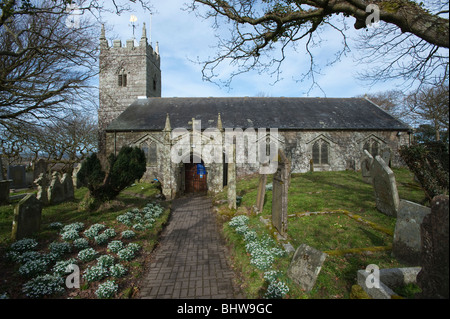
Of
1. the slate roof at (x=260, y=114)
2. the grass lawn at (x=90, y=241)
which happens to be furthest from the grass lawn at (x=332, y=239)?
the slate roof at (x=260, y=114)

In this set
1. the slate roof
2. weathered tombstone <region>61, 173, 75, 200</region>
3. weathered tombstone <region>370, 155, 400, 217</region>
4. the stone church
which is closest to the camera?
weathered tombstone <region>370, 155, 400, 217</region>

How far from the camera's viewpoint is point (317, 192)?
11469 mm

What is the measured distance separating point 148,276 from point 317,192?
892cm

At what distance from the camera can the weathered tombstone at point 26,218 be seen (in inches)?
257

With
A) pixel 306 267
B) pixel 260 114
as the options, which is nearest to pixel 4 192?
pixel 306 267

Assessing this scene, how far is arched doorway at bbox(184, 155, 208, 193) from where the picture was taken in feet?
60.6

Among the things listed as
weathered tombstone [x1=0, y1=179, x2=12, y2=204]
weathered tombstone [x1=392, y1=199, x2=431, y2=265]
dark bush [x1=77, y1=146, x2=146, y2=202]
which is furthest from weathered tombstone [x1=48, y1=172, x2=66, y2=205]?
weathered tombstone [x1=392, y1=199, x2=431, y2=265]

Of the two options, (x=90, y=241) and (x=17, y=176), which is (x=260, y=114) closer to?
(x=90, y=241)

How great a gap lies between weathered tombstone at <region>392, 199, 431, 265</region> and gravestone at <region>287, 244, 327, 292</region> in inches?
79.8

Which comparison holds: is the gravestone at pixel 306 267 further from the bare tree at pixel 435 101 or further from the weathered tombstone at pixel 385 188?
the weathered tombstone at pixel 385 188

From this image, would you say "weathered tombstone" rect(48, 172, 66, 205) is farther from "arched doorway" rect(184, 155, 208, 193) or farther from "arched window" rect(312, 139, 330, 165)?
"arched window" rect(312, 139, 330, 165)

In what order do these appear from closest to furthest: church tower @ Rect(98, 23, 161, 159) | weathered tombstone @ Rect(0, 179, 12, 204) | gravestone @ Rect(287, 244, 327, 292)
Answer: gravestone @ Rect(287, 244, 327, 292)
weathered tombstone @ Rect(0, 179, 12, 204)
church tower @ Rect(98, 23, 161, 159)
